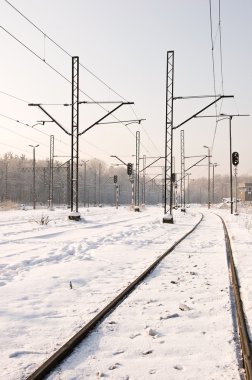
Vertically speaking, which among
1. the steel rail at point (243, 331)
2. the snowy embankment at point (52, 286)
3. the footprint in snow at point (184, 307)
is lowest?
the snowy embankment at point (52, 286)

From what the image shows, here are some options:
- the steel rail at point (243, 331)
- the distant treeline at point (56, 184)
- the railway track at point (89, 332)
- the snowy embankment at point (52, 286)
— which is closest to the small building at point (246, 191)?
the distant treeline at point (56, 184)

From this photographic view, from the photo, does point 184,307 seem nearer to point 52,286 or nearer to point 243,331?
point 243,331

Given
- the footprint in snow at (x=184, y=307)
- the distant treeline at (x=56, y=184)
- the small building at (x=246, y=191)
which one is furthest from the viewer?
the small building at (x=246, y=191)

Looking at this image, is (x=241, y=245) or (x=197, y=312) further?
(x=241, y=245)

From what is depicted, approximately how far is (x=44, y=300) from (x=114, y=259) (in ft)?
12.7

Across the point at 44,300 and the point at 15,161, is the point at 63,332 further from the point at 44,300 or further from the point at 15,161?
the point at 15,161

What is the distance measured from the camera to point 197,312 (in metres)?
4.95

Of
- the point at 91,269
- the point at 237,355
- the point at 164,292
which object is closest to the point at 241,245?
the point at 91,269

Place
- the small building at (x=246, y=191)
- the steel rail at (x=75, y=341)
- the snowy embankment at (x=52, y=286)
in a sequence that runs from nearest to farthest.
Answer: the steel rail at (x=75, y=341)
the snowy embankment at (x=52, y=286)
the small building at (x=246, y=191)

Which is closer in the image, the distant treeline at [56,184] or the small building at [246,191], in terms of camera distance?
the distant treeline at [56,184]

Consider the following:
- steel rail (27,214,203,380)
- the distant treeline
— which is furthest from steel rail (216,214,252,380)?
the distant treeline

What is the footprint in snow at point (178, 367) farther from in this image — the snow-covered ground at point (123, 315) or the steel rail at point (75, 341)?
the steel rail at point (75, 341)

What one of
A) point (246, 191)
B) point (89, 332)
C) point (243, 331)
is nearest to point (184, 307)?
point (243, 331)

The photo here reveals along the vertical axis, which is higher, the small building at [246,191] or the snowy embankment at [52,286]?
the small building at [246,191]
